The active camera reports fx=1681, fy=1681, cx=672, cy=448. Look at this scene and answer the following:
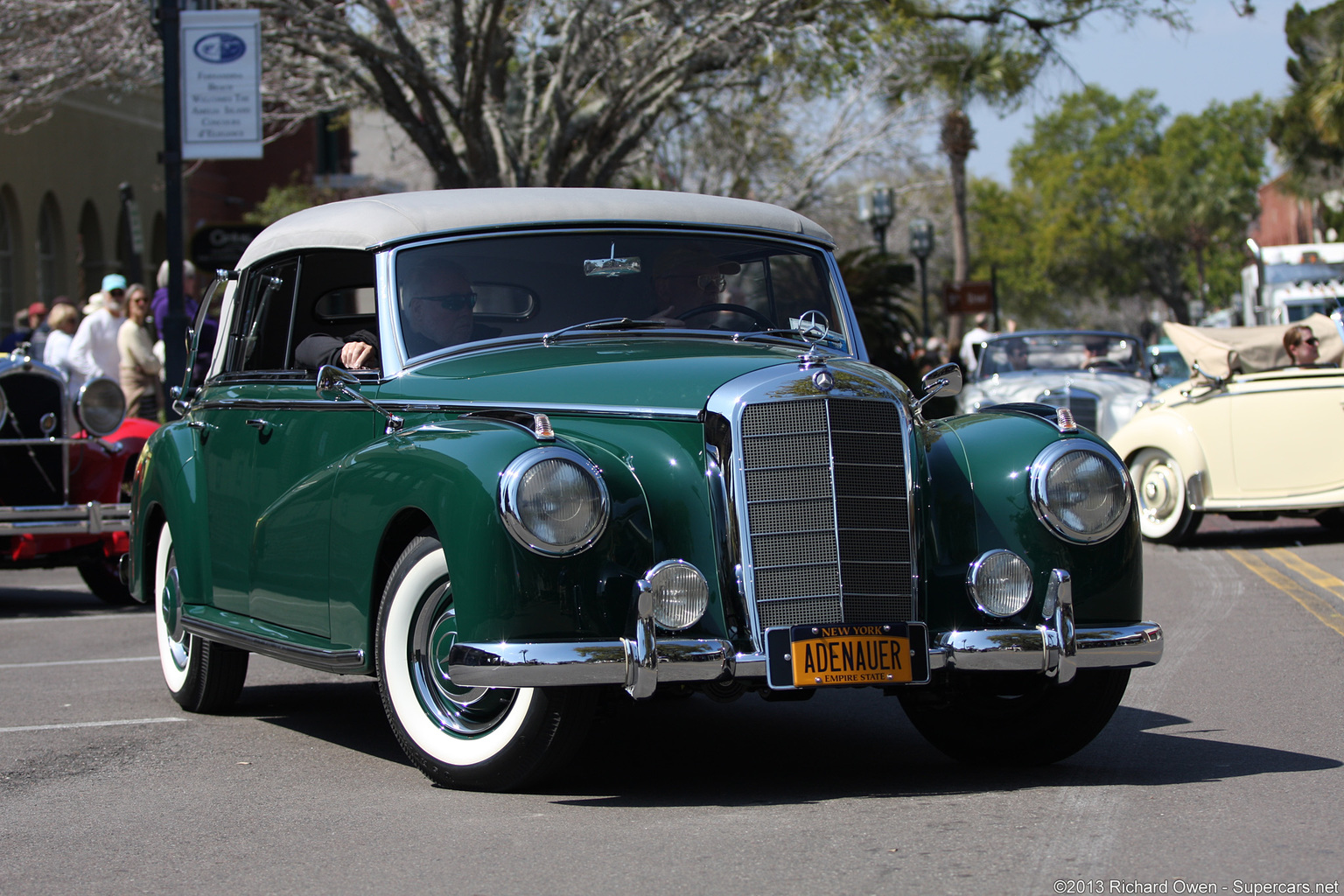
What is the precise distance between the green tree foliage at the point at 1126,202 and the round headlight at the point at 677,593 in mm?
70488

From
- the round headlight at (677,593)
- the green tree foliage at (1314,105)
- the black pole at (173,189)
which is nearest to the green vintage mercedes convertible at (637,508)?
the round headlight at (677,593)

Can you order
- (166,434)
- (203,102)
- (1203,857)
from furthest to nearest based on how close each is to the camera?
(203,102), (166,434), (1203,857)

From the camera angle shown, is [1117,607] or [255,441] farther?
[255,441]

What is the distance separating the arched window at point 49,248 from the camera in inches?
1283

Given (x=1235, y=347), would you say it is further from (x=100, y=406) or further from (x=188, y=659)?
(x=188, y=659)

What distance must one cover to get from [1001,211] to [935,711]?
2996 inches

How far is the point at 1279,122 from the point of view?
160ft

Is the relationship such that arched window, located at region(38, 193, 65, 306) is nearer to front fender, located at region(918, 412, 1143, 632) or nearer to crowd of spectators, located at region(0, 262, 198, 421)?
crowd of spectators, located at region(0, 262, 198, 421)

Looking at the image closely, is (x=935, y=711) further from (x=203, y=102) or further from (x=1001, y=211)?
(x=1001, y=211)

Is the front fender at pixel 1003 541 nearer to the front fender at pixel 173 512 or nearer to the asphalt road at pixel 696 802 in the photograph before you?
the asphalt road at pixel 696 802

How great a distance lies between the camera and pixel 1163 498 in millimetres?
13414

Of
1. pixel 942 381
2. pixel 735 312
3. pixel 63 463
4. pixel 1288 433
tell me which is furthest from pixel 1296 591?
pixel 63 463

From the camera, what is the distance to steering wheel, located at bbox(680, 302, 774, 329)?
6000mm

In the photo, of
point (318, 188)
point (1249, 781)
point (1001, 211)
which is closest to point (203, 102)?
point (1249, 781)
